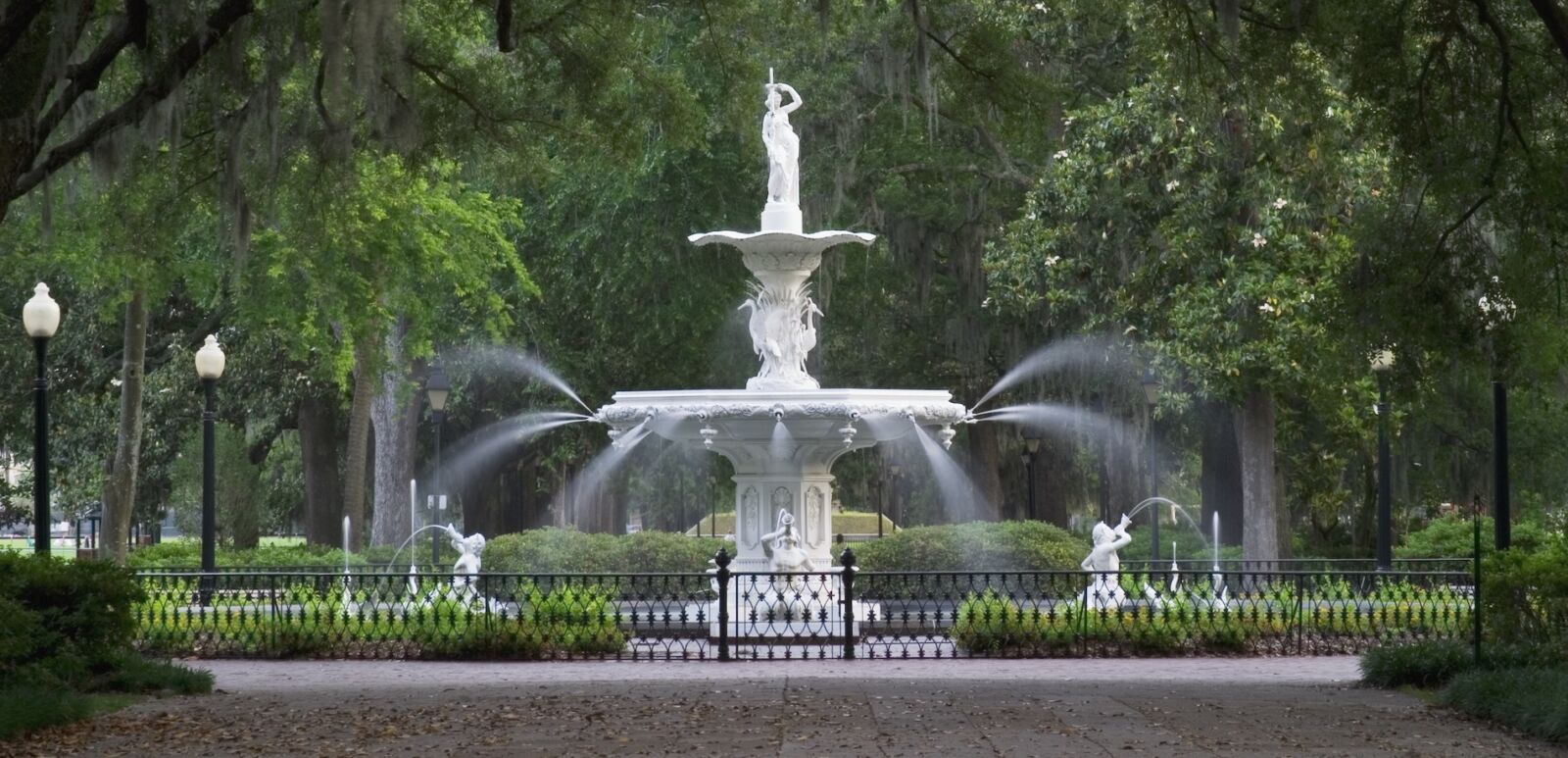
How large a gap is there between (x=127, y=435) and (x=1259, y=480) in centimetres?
1654

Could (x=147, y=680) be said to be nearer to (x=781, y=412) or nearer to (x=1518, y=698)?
(x=781, y=412)

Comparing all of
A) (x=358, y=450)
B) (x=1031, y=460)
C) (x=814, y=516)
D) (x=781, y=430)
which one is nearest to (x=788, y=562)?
(x=814, y=516)

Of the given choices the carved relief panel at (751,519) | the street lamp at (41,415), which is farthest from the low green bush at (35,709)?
the carved relief panel at (751,519)

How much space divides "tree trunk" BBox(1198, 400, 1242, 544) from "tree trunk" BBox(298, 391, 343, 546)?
17.1m

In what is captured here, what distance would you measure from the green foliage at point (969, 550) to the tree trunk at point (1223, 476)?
9.67 metres

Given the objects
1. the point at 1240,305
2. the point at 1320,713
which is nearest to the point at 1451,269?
the point at 1320,713

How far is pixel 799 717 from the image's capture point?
12523mm

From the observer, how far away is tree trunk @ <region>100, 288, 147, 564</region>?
28078mm

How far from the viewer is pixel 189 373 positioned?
37.3 meters

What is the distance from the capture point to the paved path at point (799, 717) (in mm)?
11195

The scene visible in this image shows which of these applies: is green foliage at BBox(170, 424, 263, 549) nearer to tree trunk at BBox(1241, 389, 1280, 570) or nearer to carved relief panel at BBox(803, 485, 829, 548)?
tree trunk at BBox(1241, 389, 1280, 570)

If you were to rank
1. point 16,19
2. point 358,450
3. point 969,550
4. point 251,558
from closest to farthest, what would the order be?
point 16,19, point 969,550, point 251,558, point 358,450

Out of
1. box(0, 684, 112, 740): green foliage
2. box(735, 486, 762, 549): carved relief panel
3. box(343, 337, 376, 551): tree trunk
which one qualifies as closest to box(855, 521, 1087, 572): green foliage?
box(735, 486, 762, 549): carved relief panel

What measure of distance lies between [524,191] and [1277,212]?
16.2m
